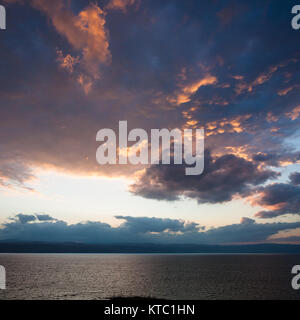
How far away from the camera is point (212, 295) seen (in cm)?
7981

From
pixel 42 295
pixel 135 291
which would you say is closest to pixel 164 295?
pixel 135 291

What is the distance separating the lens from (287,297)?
79125mm
